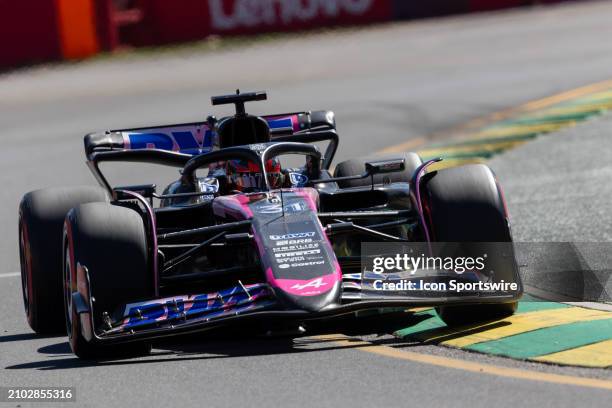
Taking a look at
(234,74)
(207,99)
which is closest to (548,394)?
(207,99)

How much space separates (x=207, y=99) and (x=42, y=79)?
487cm

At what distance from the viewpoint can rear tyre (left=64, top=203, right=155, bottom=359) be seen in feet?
25.2

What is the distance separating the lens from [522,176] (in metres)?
14.1

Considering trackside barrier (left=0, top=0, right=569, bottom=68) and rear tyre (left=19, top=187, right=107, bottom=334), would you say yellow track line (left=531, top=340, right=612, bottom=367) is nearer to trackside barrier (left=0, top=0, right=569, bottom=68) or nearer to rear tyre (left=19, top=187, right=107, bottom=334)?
rear tyre (left=19, top=187, right=107, bottom=334)

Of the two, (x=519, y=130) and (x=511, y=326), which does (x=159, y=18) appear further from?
(x=511, y=326)

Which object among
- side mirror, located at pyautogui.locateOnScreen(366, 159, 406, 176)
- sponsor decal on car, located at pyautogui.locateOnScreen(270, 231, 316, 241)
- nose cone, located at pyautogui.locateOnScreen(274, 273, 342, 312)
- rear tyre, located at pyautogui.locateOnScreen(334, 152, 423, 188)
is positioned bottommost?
nose cone, located at pyautogui.locateOnScreen(274, 273, 342, 312)

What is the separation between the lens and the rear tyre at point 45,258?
8.71m

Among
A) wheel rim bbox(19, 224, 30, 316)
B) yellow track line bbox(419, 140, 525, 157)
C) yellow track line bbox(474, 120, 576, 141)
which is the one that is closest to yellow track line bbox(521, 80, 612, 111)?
yellow track line bbox(474, 120, 576, 141)

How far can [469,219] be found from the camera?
803 centimetres

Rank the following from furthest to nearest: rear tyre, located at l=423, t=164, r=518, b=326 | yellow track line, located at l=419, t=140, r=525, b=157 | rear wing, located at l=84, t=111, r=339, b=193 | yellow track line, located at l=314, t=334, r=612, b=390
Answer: yellow track line, located at l=419, t=140, r=525, b=157, rear wing, located at l=84, t=111, r=339, b=193, rear tyre, located at l=423, t=164, r=518, b=326, yellow track line, located at l=314, t=334, r=612, b=390

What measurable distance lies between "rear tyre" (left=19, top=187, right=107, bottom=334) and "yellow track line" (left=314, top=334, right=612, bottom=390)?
1.79 m

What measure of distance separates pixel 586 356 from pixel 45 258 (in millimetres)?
3458

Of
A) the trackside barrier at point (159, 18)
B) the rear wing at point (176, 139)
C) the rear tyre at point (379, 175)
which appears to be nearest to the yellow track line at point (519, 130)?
the rear wing at point (176, 139)

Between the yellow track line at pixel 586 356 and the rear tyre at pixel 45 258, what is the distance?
318 centimetres
